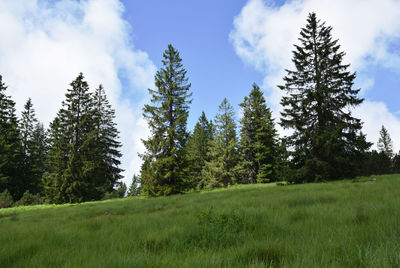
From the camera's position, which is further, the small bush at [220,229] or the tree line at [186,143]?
the tree line at [186,143]

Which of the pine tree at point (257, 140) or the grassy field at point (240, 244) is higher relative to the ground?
the pine tree at point (257, 140)

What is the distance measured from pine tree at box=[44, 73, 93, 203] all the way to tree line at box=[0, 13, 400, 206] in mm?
133

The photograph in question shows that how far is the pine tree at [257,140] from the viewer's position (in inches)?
1380

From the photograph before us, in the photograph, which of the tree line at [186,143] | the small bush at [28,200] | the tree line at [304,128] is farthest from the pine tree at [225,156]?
the small bush at [28,200]

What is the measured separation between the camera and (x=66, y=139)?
3056cm

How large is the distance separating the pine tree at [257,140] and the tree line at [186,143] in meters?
0.18

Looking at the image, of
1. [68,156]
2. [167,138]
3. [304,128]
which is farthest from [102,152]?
[304,128]

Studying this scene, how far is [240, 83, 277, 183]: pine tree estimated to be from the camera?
35062mm

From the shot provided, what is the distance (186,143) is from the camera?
1173 inches

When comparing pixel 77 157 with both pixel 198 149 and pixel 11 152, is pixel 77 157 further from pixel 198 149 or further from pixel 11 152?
pixel 198 149

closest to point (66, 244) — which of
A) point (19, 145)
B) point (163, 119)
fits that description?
point (163, 119)

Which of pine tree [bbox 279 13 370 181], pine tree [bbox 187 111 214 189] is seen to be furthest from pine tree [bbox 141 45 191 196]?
pine tree [bbox 187 111 214 189]

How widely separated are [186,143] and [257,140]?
14.3m

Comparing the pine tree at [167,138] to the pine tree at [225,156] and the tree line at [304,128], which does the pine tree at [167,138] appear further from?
the pine tree at [225,156]
